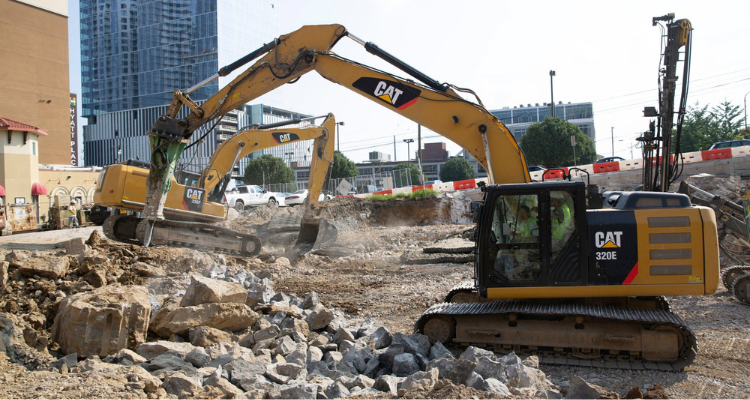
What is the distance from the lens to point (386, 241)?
18297mm

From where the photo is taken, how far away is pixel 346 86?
353 inches

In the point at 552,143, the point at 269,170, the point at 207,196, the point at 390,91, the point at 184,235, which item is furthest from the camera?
the point at 269,170

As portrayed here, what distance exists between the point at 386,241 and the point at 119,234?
340 inches

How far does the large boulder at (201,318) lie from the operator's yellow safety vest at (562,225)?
3632mm

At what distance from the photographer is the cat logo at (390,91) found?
8.01 m

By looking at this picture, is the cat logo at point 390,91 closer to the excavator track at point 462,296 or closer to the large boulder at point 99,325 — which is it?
the excavator track at point 462,296

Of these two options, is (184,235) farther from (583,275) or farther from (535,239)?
(583,275)

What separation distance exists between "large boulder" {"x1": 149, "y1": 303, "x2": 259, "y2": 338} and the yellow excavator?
5.98 m

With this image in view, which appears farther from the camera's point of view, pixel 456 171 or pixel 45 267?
pixel 456 171

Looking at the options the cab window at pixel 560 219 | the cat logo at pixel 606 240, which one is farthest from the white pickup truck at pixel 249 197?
the cat logo at pixel 606 240

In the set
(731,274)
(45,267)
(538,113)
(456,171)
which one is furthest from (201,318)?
(538,113)

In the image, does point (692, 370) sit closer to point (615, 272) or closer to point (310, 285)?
point (615, 272)

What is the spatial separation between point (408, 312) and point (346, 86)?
3.87 metres

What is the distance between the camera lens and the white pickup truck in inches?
1215
